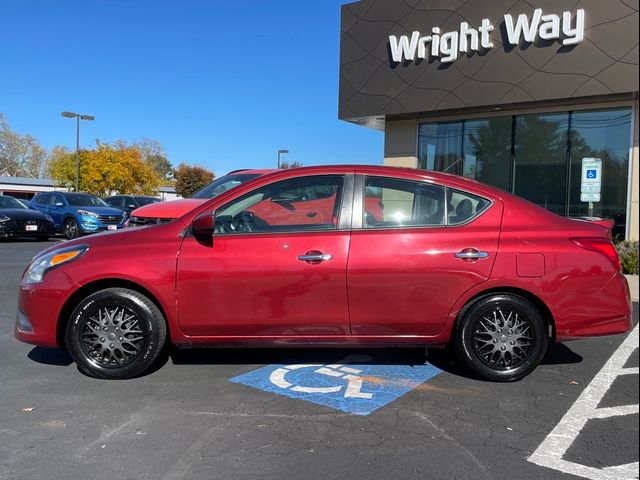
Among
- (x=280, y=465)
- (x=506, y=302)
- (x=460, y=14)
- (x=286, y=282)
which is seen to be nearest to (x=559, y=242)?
(x=506, y=302)

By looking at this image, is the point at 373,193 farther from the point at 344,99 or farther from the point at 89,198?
the point at 89,198

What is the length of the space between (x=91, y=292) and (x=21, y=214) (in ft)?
41.7

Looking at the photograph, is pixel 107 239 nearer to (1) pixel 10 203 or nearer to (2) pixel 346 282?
(2) pixel 346 282

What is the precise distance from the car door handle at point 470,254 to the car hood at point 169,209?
4.34 m

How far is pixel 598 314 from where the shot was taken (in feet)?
13.3

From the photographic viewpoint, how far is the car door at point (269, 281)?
4.01m

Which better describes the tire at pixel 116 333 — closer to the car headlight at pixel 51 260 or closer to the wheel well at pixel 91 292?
the wheel well at pixel 91 292

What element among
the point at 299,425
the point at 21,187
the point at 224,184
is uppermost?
the point at 21,187

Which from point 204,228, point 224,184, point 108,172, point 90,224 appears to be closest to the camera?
point 204,228

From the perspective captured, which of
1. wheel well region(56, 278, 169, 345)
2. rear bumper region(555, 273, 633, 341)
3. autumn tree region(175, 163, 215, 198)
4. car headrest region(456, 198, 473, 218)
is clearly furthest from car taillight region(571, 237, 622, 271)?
autumn tree region(175, 163, 215, 198)

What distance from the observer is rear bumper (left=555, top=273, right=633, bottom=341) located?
4.02 metres

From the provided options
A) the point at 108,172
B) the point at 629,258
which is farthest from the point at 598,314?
the point at 108,172

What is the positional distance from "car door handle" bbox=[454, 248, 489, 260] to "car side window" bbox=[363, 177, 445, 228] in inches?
10.8

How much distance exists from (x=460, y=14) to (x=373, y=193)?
1016 centimetres
